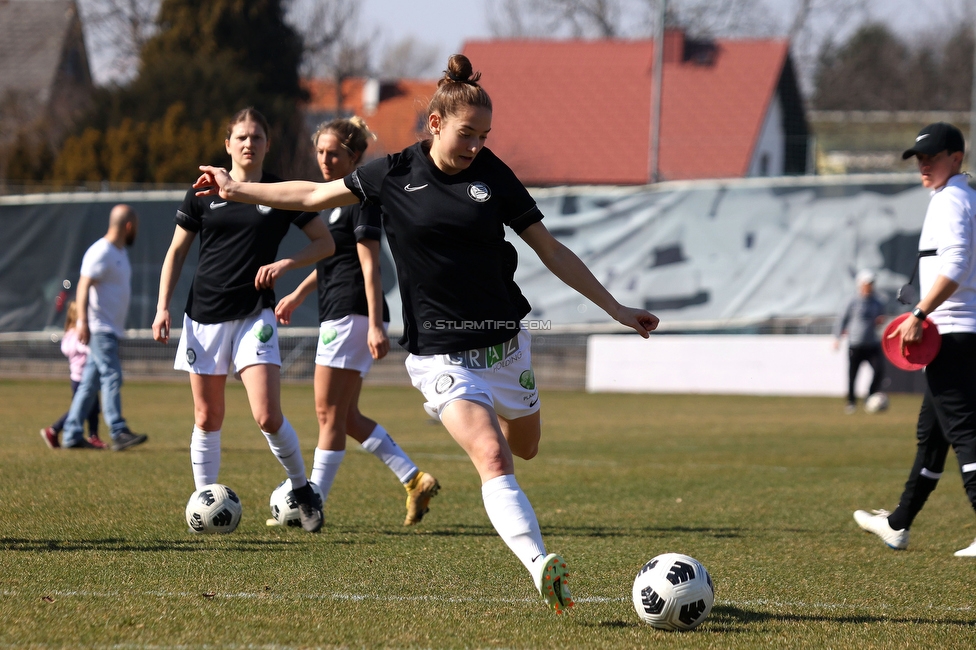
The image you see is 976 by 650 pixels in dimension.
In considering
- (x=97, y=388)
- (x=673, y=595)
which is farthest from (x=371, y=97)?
(x=673, y=595)

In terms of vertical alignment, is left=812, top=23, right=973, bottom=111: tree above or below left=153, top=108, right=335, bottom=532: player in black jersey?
above

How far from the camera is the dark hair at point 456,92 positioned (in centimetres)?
427

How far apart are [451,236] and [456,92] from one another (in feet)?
1.80

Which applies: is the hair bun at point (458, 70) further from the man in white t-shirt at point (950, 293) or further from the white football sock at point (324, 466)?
the white football sock at point (324, 466)

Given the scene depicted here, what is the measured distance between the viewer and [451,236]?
14.5 feet

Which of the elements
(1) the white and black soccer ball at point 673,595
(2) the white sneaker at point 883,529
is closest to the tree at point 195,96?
(2) the white sneaker at point 883,529

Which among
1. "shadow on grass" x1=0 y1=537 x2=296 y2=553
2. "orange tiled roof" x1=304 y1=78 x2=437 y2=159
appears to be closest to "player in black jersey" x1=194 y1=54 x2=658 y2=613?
"shadow on grass" x1=0 y1=537 x2=296 y2=553

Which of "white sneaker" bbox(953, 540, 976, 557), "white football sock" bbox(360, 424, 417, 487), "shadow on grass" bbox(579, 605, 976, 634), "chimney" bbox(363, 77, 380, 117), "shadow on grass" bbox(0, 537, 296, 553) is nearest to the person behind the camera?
"shadow on grass" bbox(579, 605, 976, 634)

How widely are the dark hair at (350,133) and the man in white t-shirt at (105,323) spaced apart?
180 inches

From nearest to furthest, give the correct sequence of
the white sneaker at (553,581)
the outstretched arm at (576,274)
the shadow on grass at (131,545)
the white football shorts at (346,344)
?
the white sneaker at (553,581) < the outstretched arm at (576,274) < the shadow on grass at (131,545) < the white football shorts at (346,344)

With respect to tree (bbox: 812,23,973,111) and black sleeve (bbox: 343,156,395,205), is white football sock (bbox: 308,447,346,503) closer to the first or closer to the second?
black sleeve (bbox: 343,156,395,205)

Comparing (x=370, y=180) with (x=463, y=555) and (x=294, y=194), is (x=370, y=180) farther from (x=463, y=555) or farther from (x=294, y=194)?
(x=463, y=555)

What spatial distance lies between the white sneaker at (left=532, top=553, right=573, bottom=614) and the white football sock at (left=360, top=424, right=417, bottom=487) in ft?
9.05

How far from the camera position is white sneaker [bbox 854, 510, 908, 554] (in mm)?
6145
